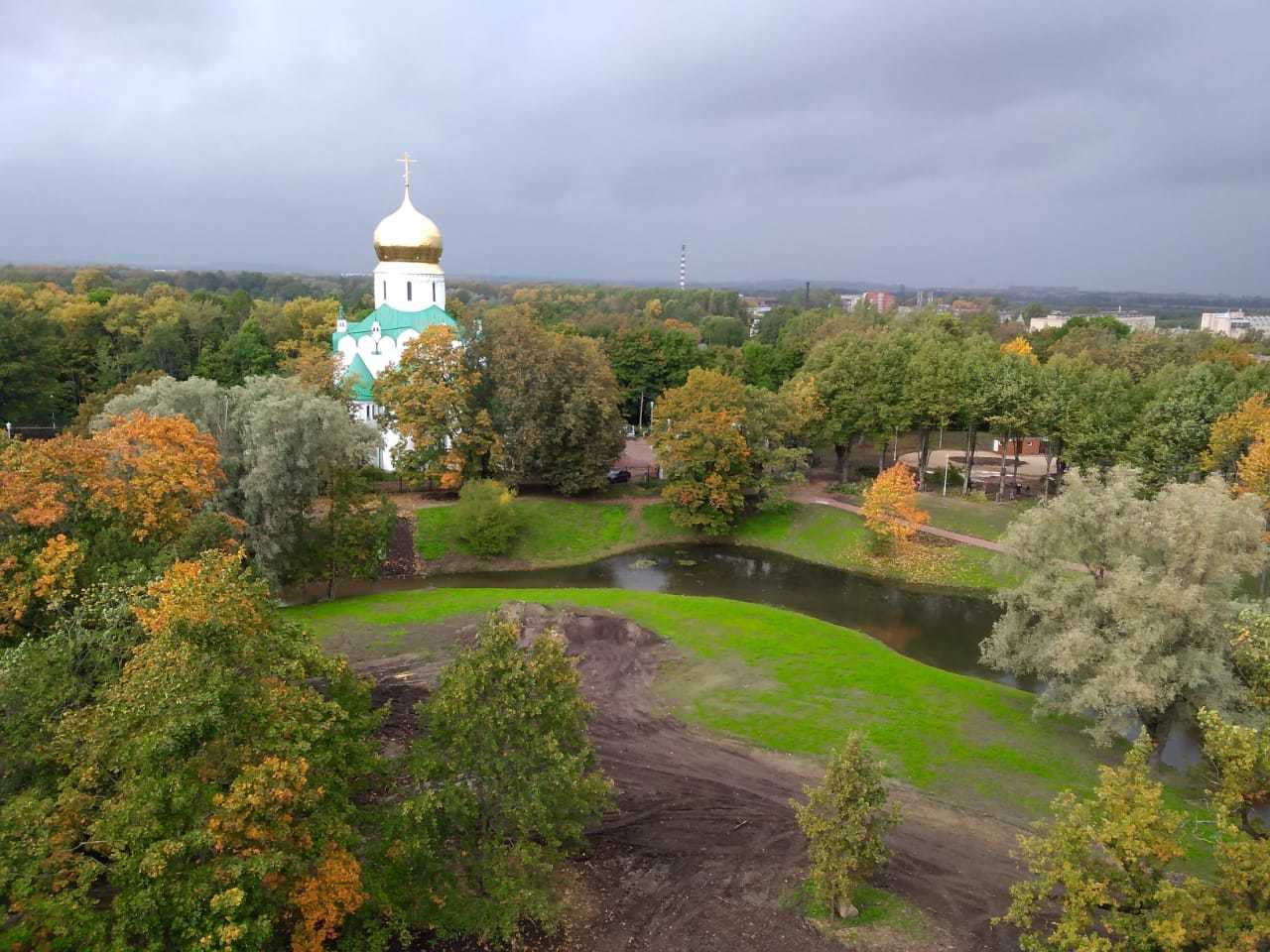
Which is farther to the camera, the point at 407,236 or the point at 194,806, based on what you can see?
the point at 407,236

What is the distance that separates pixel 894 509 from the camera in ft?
118

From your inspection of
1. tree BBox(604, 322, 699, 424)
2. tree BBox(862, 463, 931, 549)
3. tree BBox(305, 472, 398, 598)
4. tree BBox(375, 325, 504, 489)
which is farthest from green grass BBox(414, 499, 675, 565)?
tree BBox(604, 322, 699, 424)

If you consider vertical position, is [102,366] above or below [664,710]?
above

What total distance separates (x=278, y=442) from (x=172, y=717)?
1811cm

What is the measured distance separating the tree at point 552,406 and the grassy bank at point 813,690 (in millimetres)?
11415

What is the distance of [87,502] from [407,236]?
2981cm

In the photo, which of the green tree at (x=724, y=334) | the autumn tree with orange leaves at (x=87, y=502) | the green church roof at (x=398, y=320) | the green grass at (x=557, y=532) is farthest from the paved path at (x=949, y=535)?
the green tree at (x=724, y=334)

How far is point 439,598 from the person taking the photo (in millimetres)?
30016

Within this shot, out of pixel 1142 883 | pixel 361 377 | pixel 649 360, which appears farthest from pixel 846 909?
pixel 649 360

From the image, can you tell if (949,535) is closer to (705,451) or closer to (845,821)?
(705,451)

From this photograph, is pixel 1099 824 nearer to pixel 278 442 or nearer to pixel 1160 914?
pixel 1160 914

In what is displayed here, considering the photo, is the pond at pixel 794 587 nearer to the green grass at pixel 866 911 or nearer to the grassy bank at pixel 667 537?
the grassy bank at pixel 667 537

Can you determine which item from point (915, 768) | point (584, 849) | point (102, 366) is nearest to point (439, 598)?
point (584, 849)

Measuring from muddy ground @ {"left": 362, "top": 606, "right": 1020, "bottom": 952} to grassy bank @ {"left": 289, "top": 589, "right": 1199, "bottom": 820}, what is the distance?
108 centimetres
